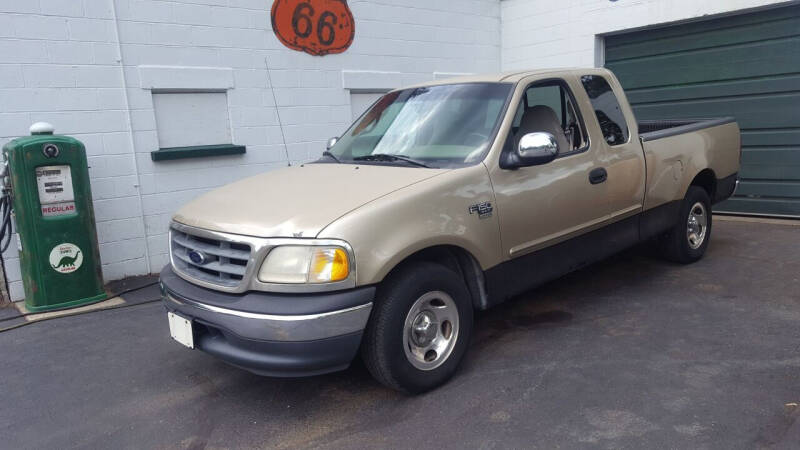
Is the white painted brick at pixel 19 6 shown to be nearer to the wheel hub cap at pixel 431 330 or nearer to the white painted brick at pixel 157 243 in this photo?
the white painted brick at pixel 157 243

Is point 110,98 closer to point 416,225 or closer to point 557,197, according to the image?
point 416,225

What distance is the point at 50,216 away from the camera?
17.9 ft

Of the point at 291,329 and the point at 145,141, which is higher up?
the point at 145,141

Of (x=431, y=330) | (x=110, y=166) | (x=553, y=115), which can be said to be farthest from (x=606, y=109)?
(x=110, y=166)

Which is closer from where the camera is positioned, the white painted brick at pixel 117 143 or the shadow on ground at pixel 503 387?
the shadow on ground at pixel 503 387

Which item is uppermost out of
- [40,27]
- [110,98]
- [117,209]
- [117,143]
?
[40,27]

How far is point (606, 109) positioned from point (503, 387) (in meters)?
2.47

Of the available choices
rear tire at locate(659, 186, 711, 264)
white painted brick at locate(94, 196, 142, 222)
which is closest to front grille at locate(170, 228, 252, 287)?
white painted brick at locate(94, 196, 142, 222)

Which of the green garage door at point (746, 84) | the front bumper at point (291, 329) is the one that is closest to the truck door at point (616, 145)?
the front bumper at point (291, 329)

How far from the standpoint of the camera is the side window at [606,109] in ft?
15.6

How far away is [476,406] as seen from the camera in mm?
3404

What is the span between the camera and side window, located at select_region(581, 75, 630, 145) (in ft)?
15.6

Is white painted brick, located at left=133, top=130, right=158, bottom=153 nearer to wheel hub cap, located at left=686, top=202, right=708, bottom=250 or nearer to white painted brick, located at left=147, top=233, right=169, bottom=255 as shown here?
white painted brick, located at left=147, top=233, right=169, bottom=255

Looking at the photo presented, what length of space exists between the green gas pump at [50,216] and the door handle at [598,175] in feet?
14.6
